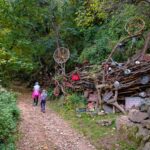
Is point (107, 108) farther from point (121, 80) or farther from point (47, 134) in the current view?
point (47, 134)

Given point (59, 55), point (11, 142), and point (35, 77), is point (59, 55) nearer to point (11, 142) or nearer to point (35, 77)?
point (35, 77)

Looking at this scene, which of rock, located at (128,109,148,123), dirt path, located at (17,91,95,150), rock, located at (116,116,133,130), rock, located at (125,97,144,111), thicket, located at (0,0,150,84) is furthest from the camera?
thicket, located at (0,0,150,84)

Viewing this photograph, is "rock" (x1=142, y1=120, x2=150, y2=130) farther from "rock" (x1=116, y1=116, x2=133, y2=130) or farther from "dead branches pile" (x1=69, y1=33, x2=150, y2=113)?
"dead branches pile" (x1=69, y1=33, x2=150, y2=113)

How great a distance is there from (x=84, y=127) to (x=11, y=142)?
14.1 feet

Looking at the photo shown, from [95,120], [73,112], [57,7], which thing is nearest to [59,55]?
[57,7]

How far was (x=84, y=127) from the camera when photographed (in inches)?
561

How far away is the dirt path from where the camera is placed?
11.9 meters

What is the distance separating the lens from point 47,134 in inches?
515

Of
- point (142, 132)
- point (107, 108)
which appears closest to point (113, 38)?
→ point (107, 108)

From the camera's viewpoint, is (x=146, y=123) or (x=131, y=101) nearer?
(x=146, y=123)

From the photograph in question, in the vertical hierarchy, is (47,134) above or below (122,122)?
below

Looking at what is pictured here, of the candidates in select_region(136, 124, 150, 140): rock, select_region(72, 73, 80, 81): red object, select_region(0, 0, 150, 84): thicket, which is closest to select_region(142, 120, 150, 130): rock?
select_region(136, 124, 150, 140): rock

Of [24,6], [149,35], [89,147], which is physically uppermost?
[24,6]

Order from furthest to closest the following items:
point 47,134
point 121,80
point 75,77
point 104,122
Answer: point 75,77, point 121,80, point 104,122, point 47,134
